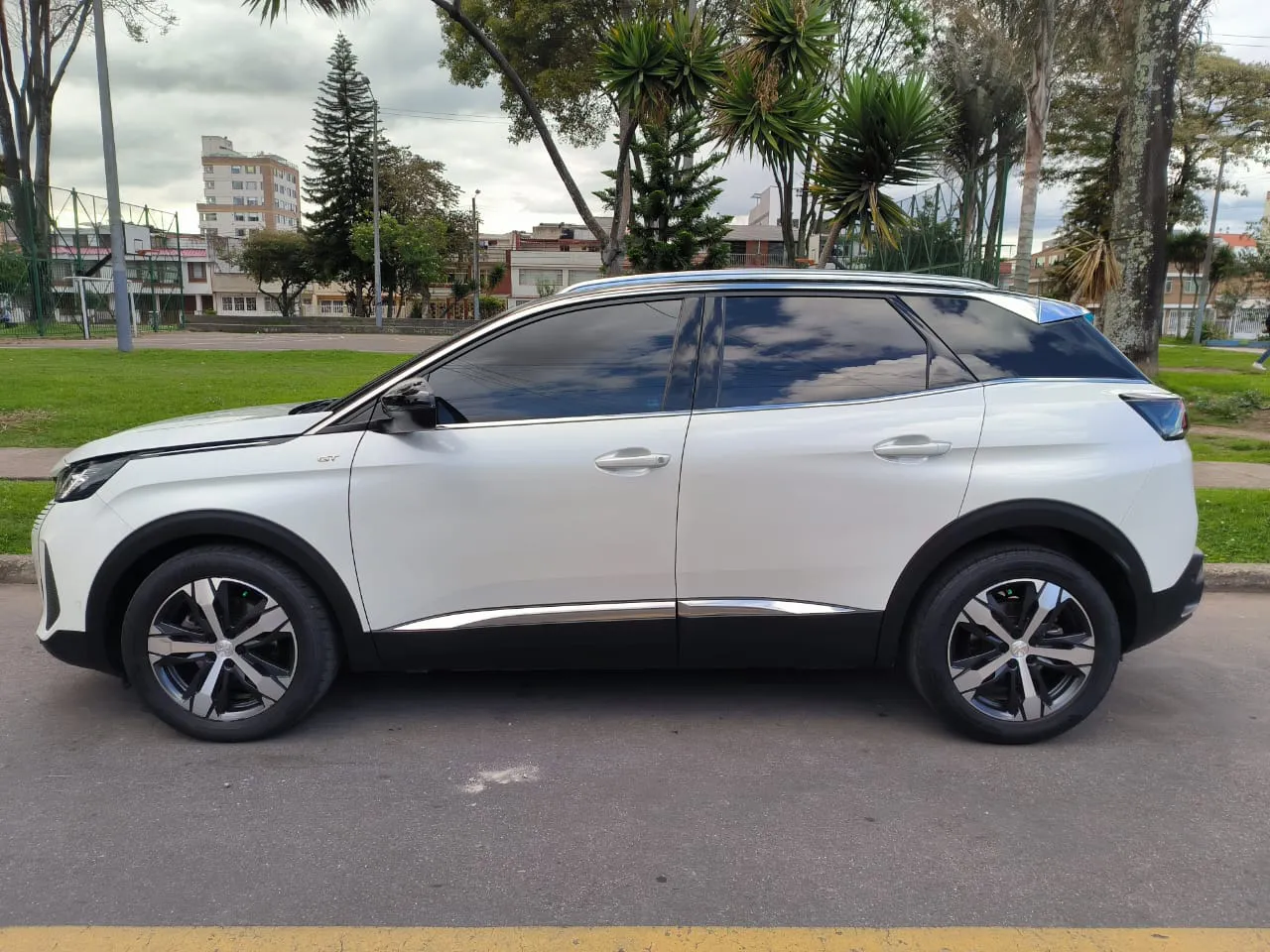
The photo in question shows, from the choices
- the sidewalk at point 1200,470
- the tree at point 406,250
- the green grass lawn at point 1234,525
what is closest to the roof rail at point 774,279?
the green grass lawn at point 1234,525

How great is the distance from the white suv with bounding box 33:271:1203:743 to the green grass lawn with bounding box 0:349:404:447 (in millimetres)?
6819

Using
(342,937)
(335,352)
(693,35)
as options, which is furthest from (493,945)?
(335,352)

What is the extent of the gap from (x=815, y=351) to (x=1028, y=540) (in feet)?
3.67

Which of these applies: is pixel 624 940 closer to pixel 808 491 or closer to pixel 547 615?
pixel 547 615

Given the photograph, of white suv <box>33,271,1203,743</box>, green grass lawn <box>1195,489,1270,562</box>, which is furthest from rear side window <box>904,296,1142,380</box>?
green grass lawn <box>1195,489,1270,562</box>

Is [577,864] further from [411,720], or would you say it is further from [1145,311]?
[1145,311]

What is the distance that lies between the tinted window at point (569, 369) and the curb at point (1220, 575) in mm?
3675

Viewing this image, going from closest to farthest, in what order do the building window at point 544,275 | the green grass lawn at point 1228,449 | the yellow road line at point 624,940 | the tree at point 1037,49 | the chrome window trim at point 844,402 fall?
1. the yellow road line at point 624,940
2. the chrome window trim at point 844,402
3. the green grass lawn at point 1228,449
4. the tree at point 1037,49
5. the building window at point 544,275

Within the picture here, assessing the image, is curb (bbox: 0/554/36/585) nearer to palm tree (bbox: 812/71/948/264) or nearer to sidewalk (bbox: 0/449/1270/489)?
sidewalk (bbox: 0/449/1270/489)

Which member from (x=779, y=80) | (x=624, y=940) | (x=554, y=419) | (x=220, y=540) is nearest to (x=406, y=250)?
(x=779, y=80)

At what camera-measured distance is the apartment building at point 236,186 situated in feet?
398

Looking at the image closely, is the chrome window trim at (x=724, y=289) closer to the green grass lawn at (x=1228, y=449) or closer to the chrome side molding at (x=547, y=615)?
the chrome side molding at (x=547, y=615)

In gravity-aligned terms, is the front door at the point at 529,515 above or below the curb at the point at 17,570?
above

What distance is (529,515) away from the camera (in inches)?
132
